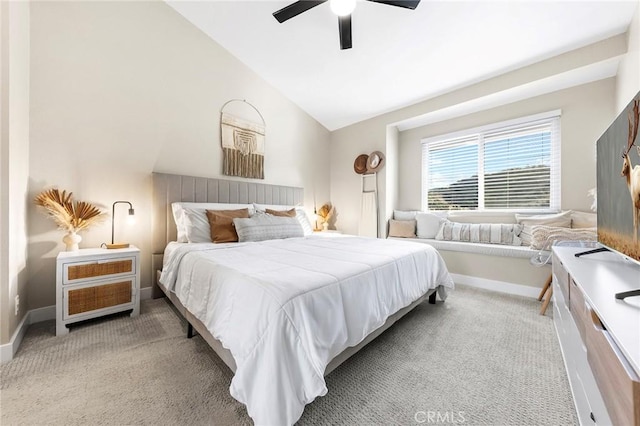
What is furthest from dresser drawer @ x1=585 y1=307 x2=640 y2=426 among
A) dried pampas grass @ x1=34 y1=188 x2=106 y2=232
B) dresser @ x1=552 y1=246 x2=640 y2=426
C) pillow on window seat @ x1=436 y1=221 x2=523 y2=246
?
dried pampas grass @ x1=34 y1=188 x2=106 y2=232

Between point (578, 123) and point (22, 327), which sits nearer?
point (22, 327)

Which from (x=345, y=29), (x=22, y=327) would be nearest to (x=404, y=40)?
(x=345, y=29)

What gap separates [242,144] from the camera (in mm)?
3557

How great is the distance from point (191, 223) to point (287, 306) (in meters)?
2.00

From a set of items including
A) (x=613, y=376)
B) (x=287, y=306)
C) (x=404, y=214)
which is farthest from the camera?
(x=404, y=214)

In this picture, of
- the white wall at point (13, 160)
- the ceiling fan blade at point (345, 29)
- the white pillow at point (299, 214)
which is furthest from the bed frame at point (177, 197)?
the ceiling fan blade at point (345, 29)

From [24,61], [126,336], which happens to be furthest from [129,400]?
[24,61]

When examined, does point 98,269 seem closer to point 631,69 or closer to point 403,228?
point 403,228

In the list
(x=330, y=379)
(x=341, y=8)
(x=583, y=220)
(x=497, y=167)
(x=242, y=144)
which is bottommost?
(x=330, y=379)

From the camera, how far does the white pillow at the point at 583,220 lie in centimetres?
268

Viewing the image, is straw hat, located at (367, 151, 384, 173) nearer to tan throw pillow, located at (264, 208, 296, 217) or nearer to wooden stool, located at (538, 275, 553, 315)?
tan throw pillow, located at (264, 208, 296, 217)

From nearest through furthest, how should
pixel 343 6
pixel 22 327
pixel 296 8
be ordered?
1. pixel 22 327
2. pixel 343 6
3. pixel 296 8

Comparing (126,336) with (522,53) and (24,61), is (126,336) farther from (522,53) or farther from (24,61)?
(522,53)

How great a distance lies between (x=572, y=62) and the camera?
8.35 feet
